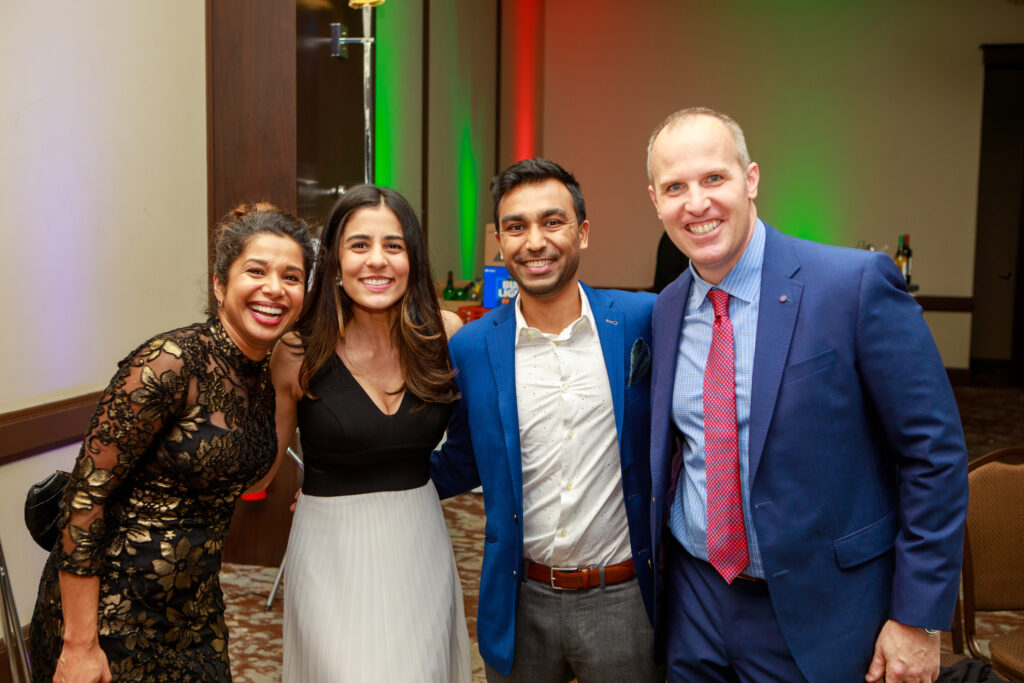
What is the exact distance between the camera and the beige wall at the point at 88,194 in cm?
285

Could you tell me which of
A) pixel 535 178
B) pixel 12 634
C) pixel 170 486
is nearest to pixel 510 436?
pixel 535 178

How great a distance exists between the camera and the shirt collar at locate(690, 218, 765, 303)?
182 centimetres

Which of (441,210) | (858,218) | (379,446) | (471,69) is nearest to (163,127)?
(379,446)

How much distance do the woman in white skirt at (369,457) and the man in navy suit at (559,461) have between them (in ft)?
0.46

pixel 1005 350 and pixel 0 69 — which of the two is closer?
pixel 0 69

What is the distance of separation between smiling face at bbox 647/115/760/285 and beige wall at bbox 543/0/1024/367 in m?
8.40

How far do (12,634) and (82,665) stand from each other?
172mm

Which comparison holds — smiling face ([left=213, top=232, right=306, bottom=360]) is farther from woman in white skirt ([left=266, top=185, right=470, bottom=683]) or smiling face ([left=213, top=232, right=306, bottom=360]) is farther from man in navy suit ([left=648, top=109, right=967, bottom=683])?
man in navy suit ([left=648, top=109, right=967, bottom=683])

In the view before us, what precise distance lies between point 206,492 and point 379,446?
43cm

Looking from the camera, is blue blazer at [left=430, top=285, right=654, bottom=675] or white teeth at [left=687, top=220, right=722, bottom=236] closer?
white teeth at [left=687, top=220, right=722, bottom=236]

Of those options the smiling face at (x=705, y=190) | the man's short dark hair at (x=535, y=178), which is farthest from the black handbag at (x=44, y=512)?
the smiling face at (x=705, y=190)

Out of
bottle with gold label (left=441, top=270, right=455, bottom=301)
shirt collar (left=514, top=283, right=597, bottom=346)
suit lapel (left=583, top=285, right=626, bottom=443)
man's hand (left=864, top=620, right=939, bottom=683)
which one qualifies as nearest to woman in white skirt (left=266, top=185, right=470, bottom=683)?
shirt collar (left=514, top=283, right=597, bottom=346)

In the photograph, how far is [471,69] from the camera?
779 centimetres

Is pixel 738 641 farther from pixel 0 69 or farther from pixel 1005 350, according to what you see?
pixel 1005 350
